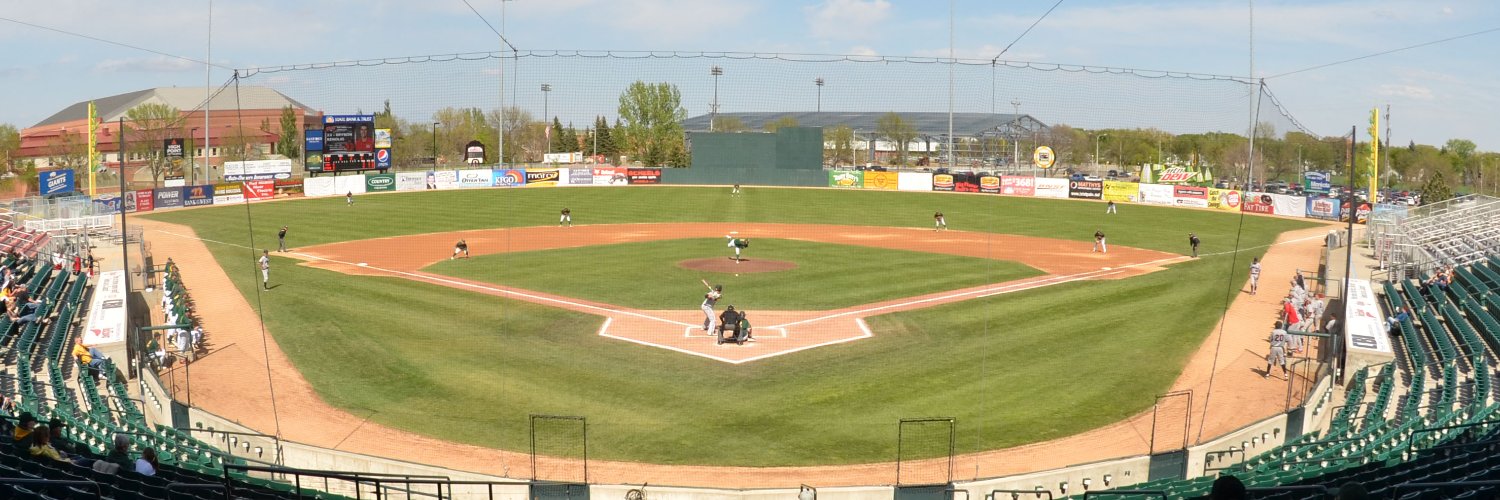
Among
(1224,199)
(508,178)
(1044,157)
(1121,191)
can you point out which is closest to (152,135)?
(508,178)

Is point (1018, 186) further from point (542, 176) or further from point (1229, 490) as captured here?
point (1229, 490)

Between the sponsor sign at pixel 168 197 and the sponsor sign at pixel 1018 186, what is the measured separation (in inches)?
2045

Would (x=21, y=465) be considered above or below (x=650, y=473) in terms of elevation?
above

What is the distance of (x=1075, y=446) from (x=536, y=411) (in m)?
9.25

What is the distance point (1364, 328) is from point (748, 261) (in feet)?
70.7

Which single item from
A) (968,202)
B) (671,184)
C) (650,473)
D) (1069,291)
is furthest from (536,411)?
(671,184)

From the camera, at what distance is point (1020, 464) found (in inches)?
616

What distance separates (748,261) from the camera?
124ft

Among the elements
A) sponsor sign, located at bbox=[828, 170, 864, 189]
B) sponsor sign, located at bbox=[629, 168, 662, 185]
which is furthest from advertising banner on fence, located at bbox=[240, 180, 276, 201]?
sponsor sign, located at bbox=[828, 170, 864, 189]

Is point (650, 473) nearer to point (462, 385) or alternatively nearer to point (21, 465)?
point (462, 385)

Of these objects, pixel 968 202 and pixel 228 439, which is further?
pixel 968 202

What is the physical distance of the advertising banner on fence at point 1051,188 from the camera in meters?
68.6

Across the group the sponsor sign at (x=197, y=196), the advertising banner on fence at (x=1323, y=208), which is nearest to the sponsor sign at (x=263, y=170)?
the sponsor sign at (x=197, y=196)

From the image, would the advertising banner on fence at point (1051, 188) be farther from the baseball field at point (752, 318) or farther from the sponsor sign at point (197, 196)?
the sponsor sign at point (197, 196)
